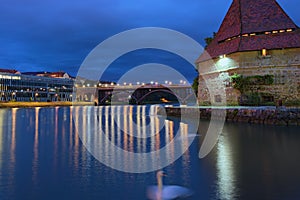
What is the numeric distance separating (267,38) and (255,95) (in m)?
4.80

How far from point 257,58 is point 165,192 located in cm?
2059

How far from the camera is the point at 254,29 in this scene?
26.0 meters

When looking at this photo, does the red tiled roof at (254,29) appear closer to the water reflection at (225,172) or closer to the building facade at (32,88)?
the water reflection at (225,172)

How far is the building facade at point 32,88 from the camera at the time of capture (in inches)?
3885

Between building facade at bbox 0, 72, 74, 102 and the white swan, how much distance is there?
101245mm

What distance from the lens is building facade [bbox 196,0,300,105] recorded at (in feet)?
77.4

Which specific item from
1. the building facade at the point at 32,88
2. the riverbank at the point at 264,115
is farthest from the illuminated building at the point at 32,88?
the riverbank at the point at 264,115

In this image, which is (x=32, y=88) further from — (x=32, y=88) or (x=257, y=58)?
(x=257, y=58)

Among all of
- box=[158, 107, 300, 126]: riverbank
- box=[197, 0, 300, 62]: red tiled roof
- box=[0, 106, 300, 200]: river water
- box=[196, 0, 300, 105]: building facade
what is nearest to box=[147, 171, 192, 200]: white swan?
box=[0, 106, 300, 200]: river water

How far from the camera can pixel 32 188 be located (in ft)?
21.8

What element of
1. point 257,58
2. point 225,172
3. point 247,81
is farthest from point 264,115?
point 225,172

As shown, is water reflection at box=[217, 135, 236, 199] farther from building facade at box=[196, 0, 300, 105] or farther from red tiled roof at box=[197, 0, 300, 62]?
red tiled roof at box=[197, 0, 300, 62]

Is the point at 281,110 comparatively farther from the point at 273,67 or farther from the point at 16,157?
the point at 16,157

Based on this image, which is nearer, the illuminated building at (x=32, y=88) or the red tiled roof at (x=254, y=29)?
the red tiled roof at (x=254, y=29)
